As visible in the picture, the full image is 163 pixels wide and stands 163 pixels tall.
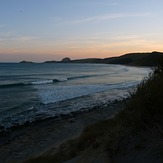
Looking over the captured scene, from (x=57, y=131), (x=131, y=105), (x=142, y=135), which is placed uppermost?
(x=131, y=105)

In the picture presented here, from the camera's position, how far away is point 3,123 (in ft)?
55.9

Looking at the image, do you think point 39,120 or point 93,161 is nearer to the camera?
point 93,161

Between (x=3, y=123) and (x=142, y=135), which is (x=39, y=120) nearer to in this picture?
(x=3, y=123)

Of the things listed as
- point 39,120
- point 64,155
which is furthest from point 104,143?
point 39,120

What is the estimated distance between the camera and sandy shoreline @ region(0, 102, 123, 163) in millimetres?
11949

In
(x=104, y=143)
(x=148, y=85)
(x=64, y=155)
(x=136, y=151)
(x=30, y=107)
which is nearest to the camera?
(x=136, y=151)

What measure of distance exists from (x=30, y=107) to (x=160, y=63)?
50.1 feet

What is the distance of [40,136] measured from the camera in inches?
566

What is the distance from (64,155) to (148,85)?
3.19 meters

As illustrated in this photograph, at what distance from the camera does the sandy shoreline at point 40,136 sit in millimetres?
11949

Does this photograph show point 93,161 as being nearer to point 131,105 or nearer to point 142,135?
point 142,135

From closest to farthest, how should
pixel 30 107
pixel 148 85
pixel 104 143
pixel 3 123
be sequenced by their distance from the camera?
pixel 104 143 → pixel 148 85 → pixel 3 123 → pixel 30 107

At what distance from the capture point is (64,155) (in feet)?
27.9

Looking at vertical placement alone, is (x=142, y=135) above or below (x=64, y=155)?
above
